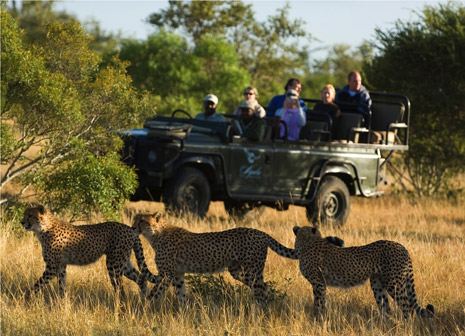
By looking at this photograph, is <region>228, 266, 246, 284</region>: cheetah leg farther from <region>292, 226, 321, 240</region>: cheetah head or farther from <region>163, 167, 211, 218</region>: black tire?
<region>163, 167, 211, 218</region>: black tire

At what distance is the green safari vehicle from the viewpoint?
13453mm

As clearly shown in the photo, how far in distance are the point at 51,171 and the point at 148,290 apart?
3.25 m

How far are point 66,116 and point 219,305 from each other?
3648 millimetres

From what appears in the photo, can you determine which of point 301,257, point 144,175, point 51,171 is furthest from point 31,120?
point 301,257

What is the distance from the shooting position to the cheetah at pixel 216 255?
27.8 ft

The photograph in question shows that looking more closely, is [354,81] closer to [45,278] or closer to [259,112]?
[259,112]

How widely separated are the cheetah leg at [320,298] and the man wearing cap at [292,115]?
256 inches

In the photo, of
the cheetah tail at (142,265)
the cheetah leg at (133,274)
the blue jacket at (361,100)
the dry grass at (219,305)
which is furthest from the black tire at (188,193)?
the cheetah leg at (133,274)

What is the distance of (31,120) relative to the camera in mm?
11438

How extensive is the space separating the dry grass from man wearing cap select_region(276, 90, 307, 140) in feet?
11.2

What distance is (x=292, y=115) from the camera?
14.6 metres

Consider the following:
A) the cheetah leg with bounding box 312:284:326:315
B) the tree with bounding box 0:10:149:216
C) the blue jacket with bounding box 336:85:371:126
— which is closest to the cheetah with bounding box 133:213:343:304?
the cheetah leg with bounding box 312:284:326:315

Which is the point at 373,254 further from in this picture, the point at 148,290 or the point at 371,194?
the point at 371,194

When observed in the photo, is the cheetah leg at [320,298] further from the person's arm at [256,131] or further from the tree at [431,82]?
the tree at [431,82]
